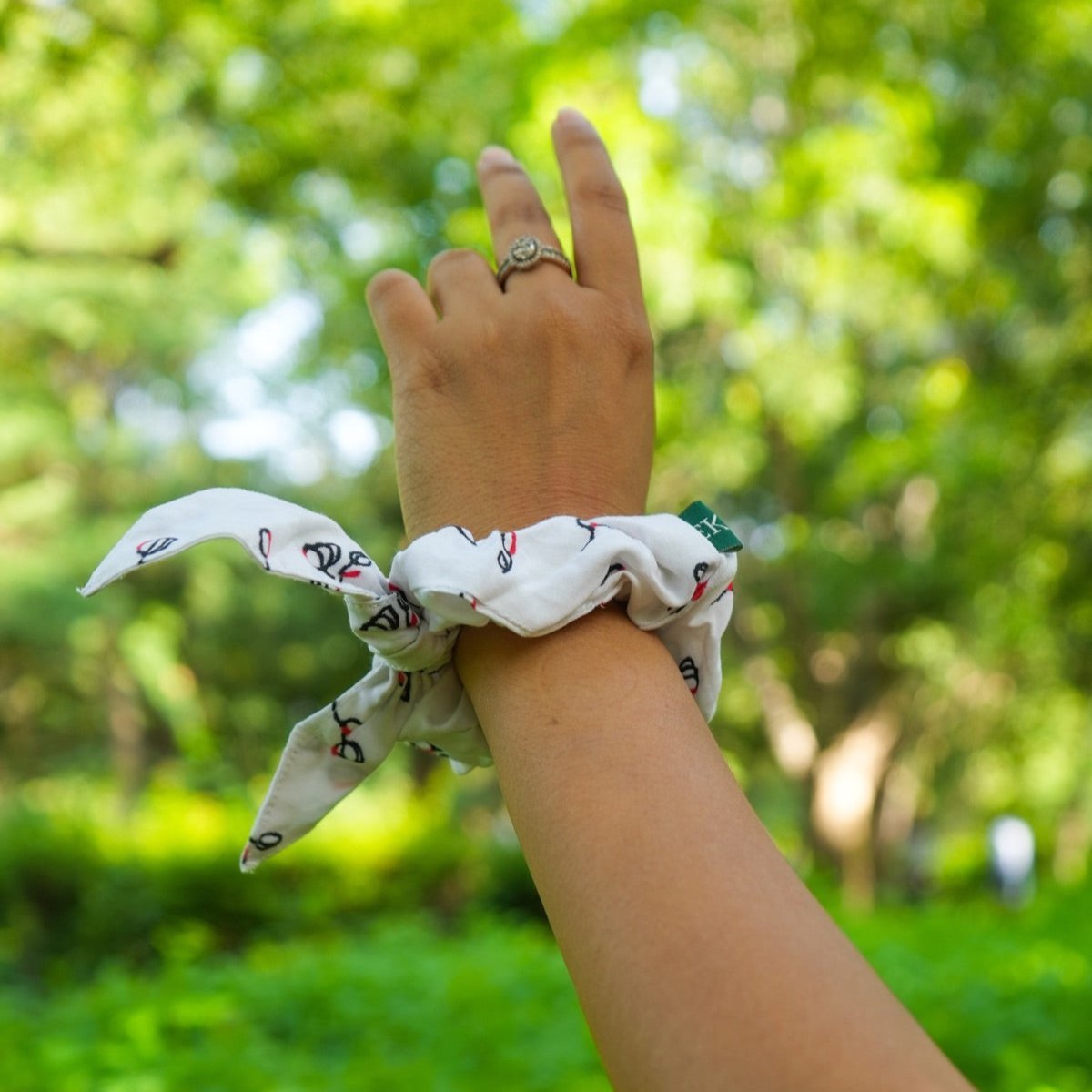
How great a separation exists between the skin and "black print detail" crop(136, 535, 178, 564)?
18 cm

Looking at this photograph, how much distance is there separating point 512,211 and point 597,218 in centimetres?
10

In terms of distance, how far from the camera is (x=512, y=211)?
41.7 inches

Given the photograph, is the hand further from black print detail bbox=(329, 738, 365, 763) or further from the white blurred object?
the white blurred object

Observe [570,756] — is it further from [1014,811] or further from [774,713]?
[1014,811]

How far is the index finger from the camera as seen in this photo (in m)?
0.97

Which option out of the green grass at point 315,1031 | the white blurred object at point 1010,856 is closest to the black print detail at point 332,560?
the green grass at point 315,1031

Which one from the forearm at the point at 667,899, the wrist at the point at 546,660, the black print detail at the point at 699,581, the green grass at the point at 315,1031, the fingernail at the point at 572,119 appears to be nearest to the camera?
the forearm at the point at 667,899

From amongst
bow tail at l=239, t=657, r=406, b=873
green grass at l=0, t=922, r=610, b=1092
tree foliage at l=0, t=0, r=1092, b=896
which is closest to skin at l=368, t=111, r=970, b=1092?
bow tail at l=239, t=657, r=406, b=873

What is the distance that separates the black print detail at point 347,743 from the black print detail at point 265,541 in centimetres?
16

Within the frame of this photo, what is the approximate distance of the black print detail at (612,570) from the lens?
0.77 metres

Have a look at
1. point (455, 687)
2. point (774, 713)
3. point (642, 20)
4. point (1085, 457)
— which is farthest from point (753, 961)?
point (774, 713)

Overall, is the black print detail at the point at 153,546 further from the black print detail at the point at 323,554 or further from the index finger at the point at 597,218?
the index finger at the point at 597,218

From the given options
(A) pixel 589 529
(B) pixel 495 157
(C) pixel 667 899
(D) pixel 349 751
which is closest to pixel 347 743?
(D) pixel 349 751

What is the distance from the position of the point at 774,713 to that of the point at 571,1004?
9.13 metres
